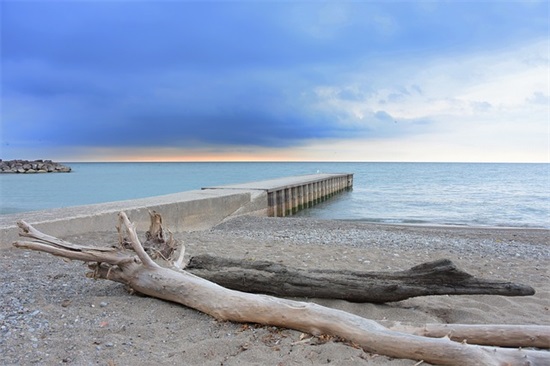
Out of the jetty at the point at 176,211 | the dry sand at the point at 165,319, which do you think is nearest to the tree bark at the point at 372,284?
the dry sand at the point at 165,319

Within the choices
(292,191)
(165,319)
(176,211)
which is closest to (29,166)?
(292,191)

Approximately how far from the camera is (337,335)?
10.4 feet

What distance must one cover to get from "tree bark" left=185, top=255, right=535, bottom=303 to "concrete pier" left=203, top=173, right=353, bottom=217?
44.2ft

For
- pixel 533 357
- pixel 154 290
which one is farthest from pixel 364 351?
pixel 154 290

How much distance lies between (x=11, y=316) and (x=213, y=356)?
1.83m

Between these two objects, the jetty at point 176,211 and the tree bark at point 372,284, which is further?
the jetty at point 176,211

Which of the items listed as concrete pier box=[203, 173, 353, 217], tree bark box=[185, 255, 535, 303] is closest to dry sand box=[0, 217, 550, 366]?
tree bark box=[185, 255, 535, 303]

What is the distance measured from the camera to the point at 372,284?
4152 mm

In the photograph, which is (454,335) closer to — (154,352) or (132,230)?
(154,352)

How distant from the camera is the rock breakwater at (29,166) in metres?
71.4

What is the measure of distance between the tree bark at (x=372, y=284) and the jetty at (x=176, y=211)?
12.1 feet

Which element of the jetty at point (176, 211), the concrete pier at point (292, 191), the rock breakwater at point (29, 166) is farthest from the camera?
the rock breakwater at point (29, 166)

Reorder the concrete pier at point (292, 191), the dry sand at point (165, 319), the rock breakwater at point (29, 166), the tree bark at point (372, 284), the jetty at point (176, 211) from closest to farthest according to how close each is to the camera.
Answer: the dry sand at point (165, 319)
the tree bark at point (372, 284)
the jetty at point (176, 211)
the concrete pier at point (292, 191)
the rock breakwater at point (29, 166)

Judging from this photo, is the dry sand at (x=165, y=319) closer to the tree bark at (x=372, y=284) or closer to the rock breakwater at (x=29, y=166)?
the tree bark at (x=372, y=284)
